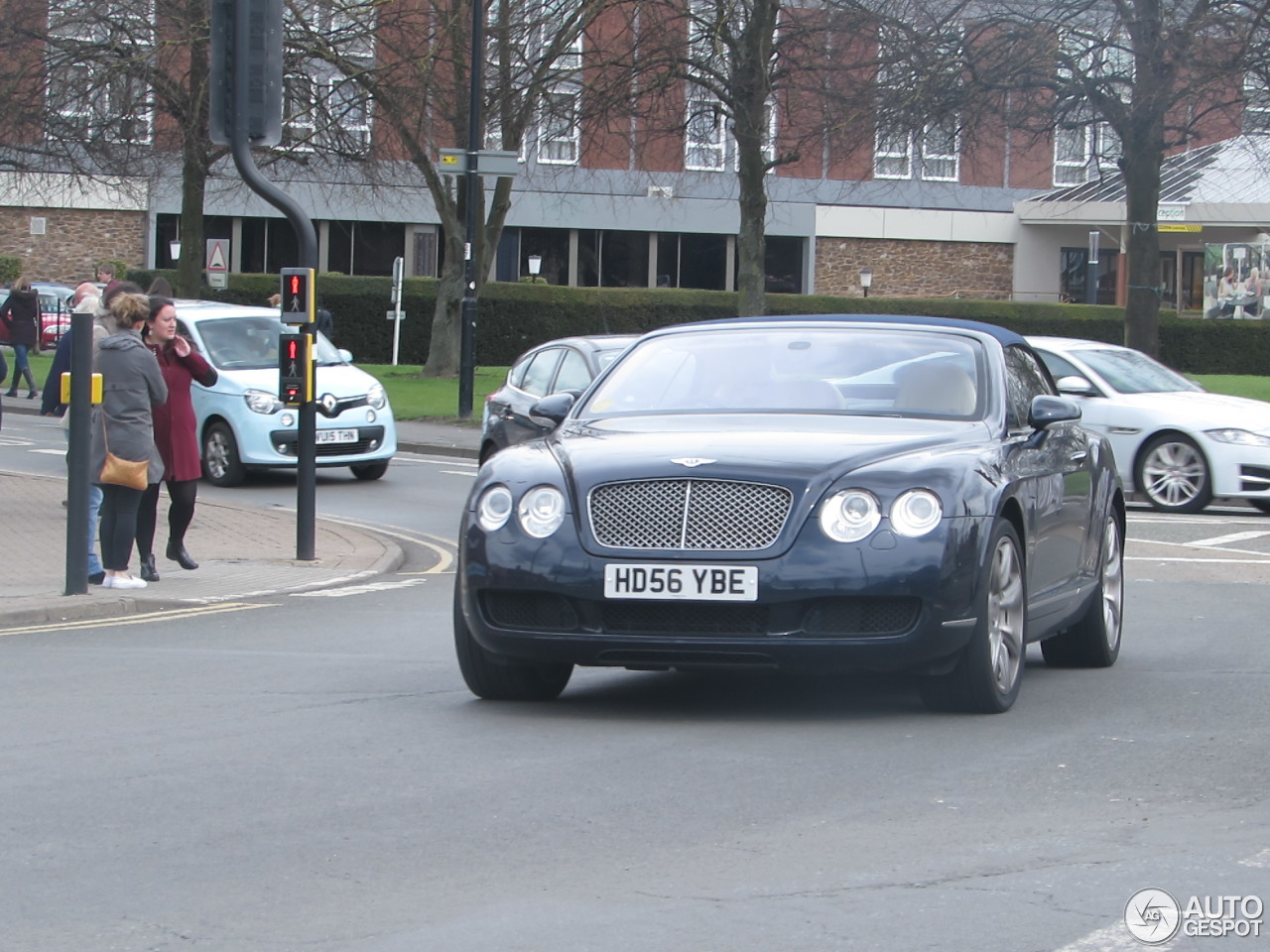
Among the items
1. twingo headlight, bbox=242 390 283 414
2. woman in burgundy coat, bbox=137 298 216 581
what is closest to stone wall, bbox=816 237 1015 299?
twingo headlight, bbox=242 390 283 414

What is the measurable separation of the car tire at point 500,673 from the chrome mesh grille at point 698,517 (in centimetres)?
83

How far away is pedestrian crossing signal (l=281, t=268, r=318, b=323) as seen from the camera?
1324cm

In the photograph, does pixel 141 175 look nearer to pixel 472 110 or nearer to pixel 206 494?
pixel 472 110

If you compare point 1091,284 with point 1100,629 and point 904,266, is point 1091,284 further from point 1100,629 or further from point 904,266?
point 1100,629

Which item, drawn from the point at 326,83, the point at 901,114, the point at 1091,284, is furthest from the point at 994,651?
the point at 1091,284

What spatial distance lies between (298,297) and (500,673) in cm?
604

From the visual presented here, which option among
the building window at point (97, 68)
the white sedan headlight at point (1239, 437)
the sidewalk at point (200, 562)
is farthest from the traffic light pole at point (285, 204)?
the building window at point (97, 68)

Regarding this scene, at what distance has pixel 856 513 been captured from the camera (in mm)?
7105

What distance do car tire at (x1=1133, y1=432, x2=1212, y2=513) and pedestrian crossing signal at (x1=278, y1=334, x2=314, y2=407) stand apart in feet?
26.7

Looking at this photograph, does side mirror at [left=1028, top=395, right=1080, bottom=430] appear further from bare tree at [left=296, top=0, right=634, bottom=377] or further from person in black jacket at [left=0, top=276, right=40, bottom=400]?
person in black jacket at [left=0, top=276, right=40, bottom=400]

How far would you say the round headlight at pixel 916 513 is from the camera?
7090 millimetres

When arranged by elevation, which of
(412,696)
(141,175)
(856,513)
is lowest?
(412,696)

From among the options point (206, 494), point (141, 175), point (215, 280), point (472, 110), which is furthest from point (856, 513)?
point (141, 175)

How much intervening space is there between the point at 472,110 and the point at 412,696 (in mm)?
20661
